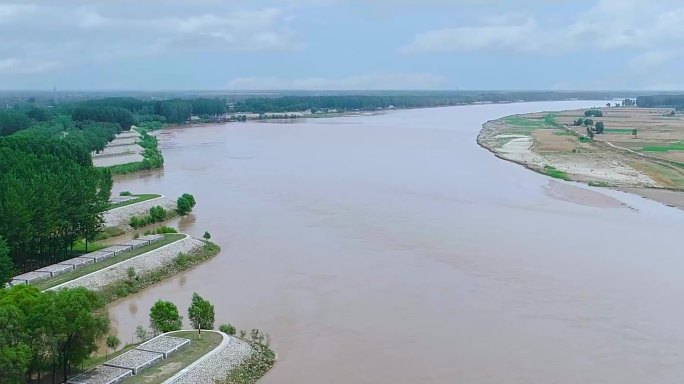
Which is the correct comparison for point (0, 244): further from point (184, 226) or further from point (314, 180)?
point (314, 180)

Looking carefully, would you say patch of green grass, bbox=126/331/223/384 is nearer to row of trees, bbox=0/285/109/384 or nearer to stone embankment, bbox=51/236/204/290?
Answer: row of trees, bbox=0/285/109/384

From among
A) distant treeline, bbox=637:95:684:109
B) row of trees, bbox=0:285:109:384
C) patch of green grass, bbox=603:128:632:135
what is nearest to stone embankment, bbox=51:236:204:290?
row of trees, bbox=0:285:109:384

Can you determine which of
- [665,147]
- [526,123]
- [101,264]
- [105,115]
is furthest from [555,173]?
[526,123]

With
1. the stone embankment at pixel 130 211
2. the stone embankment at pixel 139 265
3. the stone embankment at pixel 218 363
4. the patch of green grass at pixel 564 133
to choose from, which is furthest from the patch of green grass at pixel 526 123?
the stone embankment at pixel 218 363

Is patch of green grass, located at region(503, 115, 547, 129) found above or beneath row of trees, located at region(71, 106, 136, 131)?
beneath

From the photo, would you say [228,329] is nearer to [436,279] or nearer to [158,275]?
[158,275]

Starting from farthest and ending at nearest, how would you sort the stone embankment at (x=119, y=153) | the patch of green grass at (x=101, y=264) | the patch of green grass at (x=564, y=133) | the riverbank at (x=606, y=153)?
the patch of green grass at (x=564, y=133)
the stone embankment at (x=119, y=153)
the riverbank at (x=606, y=153)
the patch of green grass at (x=101, y=264)

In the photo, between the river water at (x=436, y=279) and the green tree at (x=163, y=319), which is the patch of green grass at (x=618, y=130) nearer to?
the river water at (x=436, y=279)
